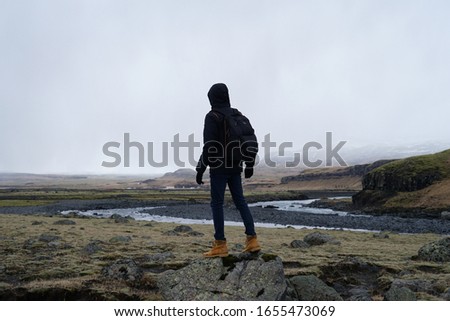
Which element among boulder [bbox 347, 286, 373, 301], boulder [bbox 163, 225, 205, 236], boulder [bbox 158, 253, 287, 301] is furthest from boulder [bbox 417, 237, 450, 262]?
boulder [bbox 163, 225, 205, 236]

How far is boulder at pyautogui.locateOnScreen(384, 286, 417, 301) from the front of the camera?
341 inches

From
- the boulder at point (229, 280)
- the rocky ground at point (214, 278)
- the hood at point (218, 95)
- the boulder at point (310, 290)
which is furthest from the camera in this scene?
the hood at point (218, 95)

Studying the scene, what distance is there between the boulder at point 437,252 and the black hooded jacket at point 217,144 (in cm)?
1070

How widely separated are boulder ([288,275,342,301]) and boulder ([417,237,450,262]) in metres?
8.06

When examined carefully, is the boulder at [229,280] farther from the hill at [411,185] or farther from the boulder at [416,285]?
the hill at [411,185]

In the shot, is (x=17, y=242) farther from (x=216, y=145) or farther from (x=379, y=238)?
(x=379, y=238)

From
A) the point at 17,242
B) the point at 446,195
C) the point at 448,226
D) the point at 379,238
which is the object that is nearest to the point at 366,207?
the point at 446,195

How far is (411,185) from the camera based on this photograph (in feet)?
251

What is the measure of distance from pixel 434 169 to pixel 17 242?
262 feet

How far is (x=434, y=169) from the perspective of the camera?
76.7 metres

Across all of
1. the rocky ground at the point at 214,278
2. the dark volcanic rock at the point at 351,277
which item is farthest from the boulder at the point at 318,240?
the dark volcanic rock at the point at 351,277

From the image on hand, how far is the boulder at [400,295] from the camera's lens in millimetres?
8656

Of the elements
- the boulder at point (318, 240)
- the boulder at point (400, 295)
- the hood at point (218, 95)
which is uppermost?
the hood at point (218, 95)
